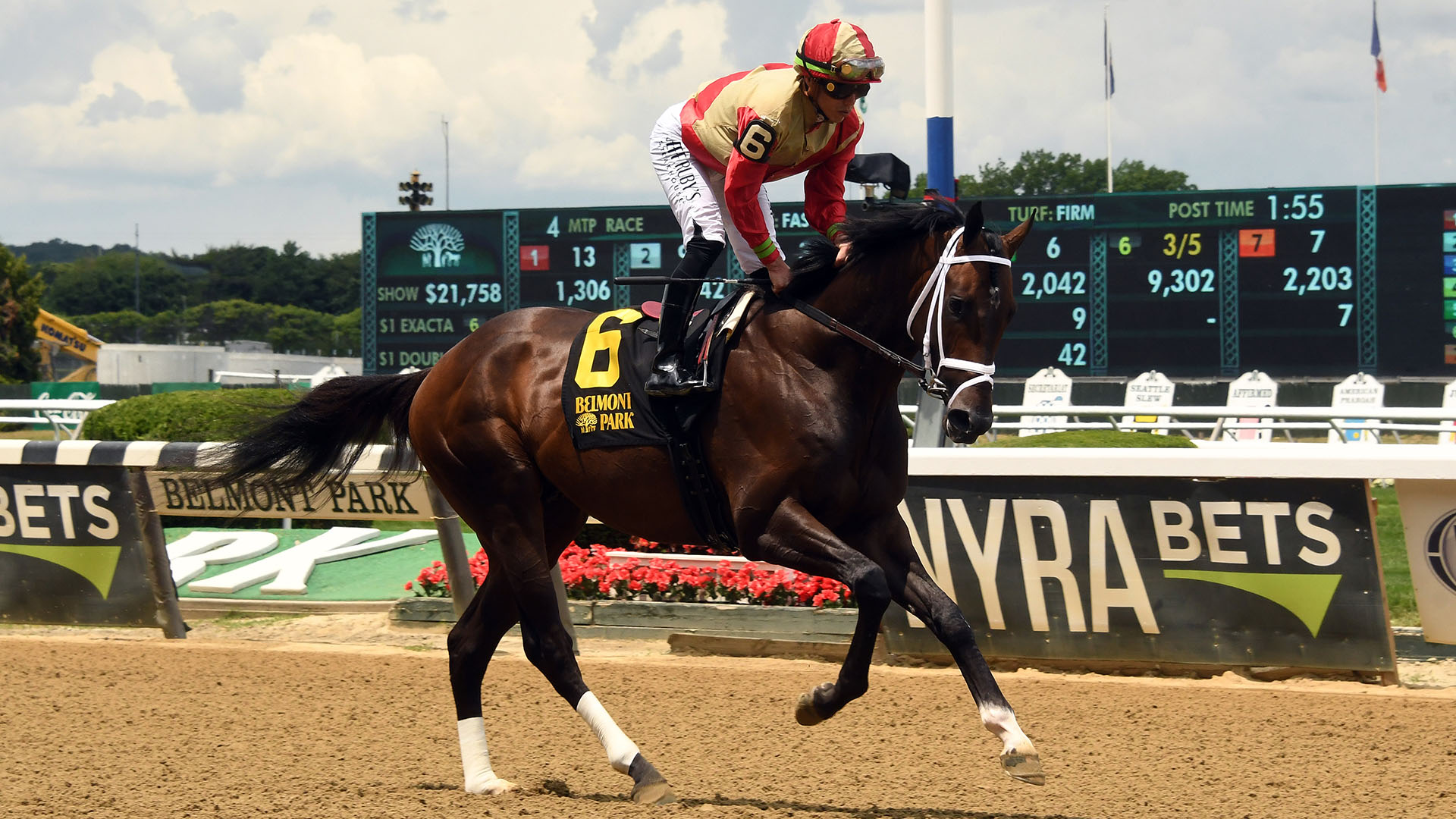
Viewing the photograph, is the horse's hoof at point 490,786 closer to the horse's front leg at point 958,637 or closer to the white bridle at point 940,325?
the horse's front leg at point 958,637

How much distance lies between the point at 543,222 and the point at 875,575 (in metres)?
12.6

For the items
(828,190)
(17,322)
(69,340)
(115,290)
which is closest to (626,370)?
(828,190)

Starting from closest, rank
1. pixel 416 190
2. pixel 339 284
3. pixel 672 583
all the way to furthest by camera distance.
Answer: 1. pixel 672 583
2. pixel 416 190
3. pixel 339 284

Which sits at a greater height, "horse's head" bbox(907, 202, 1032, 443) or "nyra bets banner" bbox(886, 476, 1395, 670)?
"horse's head" bbox(907, 202, 1032, 443)

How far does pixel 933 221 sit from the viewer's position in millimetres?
3523

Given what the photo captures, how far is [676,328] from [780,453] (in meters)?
0.51

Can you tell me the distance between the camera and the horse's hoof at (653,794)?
365 centimetres

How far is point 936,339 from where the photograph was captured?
3.35m

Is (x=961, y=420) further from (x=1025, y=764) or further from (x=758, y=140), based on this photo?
(x=758, y=140)

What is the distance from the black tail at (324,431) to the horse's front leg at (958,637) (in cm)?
199

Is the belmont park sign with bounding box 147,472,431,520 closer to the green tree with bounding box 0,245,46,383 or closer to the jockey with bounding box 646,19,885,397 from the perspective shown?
the jockey with bounding box 646,19,885,397

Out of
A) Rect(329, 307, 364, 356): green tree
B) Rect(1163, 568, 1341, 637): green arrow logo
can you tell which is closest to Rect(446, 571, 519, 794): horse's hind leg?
Rect(1163, 568, 1341, 637): green arrow logo

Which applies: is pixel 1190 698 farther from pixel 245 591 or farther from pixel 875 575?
→ pixel 245 591

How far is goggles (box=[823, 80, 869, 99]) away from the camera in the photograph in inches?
137
